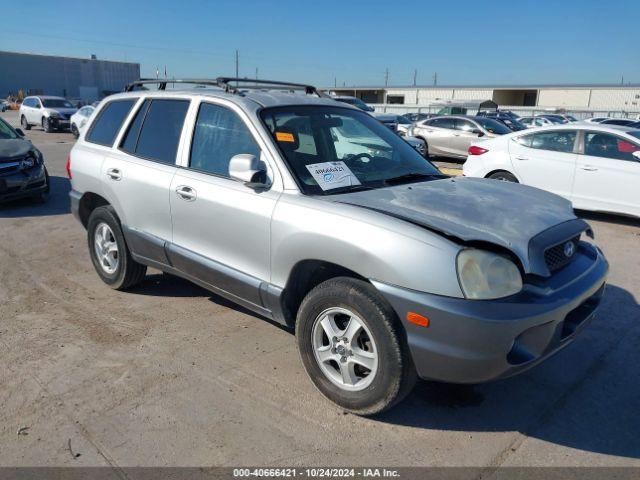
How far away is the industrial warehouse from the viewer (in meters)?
75.5

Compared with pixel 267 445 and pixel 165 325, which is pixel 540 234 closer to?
pixel 267 445

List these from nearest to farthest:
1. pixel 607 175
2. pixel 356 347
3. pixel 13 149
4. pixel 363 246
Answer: pixel 363 246 < pixel 356 347 < pixel 607 175 < pixel 13 149

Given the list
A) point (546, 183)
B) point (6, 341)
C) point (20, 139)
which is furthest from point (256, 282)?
point (20, 139)

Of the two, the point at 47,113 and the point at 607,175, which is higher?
the point at 47,113

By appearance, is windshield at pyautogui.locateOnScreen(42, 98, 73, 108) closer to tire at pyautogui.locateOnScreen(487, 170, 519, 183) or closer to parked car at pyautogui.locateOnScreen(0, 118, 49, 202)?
parked car at pyautogui.locateOnScreen(0, 118, 49, 202)

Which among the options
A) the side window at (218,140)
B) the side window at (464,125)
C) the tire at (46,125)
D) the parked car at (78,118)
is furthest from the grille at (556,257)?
the tire at (46,125)

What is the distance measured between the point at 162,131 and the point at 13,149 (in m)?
5.45

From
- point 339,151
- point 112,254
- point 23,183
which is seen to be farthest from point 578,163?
point 23,183

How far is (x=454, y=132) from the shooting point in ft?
50.9

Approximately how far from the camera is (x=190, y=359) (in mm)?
3645

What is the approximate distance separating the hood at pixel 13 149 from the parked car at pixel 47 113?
16.3 m

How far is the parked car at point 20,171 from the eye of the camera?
26.1 feet

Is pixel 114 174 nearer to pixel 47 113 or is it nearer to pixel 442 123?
pixel 442 123

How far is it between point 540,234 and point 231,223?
193 cm
